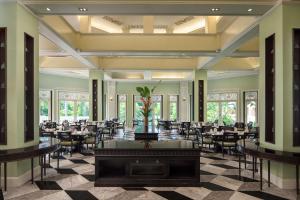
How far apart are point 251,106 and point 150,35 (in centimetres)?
→ 933

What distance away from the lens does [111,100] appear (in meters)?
19.5

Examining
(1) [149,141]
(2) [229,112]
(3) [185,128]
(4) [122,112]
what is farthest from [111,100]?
(1) [149,141]

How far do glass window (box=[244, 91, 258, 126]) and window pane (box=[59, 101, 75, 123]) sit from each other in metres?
10.9

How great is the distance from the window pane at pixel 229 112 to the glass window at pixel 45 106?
10.7 metres

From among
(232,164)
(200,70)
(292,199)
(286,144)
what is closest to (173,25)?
(200,70)

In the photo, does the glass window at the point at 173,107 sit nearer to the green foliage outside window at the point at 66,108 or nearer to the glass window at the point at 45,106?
the green foliage outside window at the point at 66,108

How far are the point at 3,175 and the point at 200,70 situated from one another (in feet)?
33.3

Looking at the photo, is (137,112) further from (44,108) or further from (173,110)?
(44,108)

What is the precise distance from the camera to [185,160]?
497cm

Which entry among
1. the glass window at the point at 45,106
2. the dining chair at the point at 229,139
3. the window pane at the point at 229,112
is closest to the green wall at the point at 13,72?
the dining chair at the point at 229,139

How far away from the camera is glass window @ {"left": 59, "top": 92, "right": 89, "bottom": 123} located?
17.0m

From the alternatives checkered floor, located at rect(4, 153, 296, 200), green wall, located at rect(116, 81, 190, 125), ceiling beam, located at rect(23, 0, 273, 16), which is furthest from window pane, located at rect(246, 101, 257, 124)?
ceiling beam, located at rect(23, 0, 273, 16)

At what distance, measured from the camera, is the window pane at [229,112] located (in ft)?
55.6

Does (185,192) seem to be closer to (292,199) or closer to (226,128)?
(292,199)
